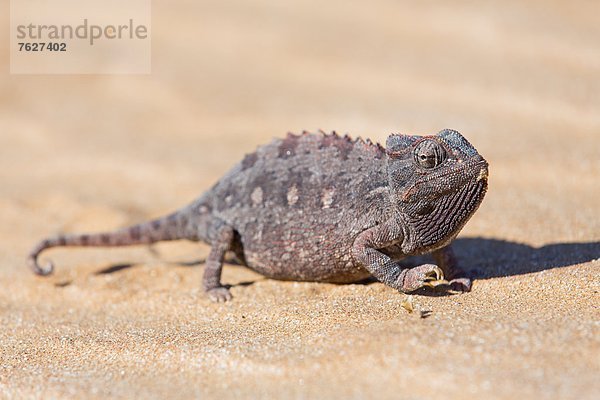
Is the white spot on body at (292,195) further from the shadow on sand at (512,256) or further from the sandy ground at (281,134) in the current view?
the shadow on sand at (512,256)

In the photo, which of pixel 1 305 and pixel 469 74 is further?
pixel 469 74

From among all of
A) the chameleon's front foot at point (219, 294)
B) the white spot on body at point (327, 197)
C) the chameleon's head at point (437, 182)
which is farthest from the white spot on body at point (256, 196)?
the chameleon's head at point (437, 182)

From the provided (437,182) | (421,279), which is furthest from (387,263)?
(437,182)

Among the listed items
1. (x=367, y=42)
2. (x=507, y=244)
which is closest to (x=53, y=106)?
(x=367, y=42)

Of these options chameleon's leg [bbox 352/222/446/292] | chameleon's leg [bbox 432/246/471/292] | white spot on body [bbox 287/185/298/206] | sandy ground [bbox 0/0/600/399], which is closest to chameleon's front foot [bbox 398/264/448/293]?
chameleon's leg [bbox 352/222/446/292]

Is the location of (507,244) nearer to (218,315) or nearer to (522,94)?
(218,315)

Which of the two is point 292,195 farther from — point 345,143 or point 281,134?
point 281,134

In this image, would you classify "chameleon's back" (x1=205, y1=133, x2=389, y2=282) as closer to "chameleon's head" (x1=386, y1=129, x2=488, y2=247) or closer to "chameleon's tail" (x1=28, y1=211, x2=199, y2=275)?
"chameleon's head" (x1=386, y1=129, x2=488, y2=247)
